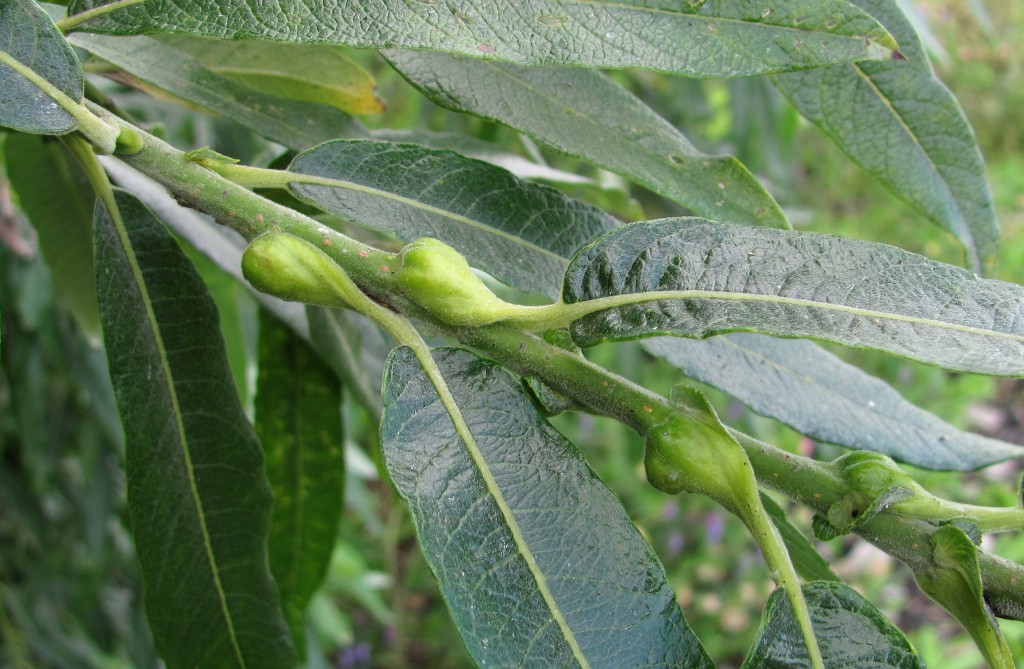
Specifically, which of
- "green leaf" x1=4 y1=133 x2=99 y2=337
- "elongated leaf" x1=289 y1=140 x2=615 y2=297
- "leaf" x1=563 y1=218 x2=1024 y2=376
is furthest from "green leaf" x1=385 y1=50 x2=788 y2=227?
"green leaf" x1=4 y1=133 x2=99 y2=337

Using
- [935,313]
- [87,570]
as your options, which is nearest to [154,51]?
[935,313]

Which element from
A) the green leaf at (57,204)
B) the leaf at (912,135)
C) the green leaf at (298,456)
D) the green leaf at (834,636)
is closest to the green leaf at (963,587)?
the green leaf at (834,636)

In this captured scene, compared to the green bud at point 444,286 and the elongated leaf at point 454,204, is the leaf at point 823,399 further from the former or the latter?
the green bud at point 444,286

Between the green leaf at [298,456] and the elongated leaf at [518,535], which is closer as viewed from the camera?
the elongated leaf at [518,535]

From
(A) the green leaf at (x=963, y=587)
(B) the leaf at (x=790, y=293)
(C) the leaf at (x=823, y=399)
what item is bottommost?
(C) the leaf at (x=823, y=399)

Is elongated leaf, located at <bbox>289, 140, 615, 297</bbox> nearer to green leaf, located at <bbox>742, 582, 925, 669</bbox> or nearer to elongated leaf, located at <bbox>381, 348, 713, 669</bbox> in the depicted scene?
elongated leaf, located at <bbox>381, 348, 713, 669</bbox>

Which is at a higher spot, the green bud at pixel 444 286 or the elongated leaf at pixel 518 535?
the green bud at pixel 444 286

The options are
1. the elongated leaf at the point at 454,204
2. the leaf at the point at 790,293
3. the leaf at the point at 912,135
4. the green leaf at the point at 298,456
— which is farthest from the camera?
the green leaf at the point at 298,456
